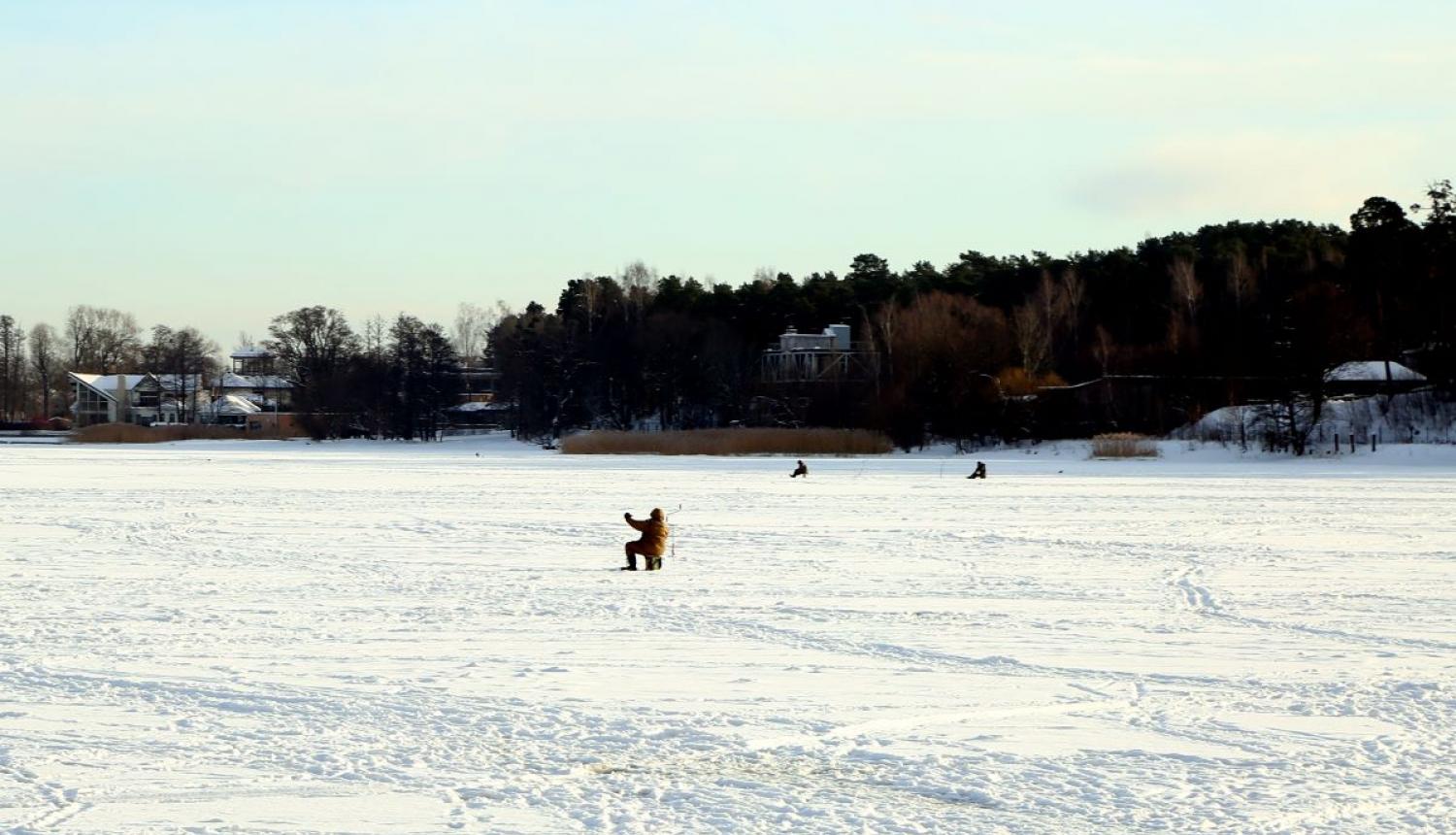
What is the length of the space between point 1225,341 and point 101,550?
54633 millimetres

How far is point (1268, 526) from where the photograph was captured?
21.9 meters

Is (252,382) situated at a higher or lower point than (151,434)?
higher

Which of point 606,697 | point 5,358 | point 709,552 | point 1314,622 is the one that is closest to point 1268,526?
point 709,552

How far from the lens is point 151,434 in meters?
82.3

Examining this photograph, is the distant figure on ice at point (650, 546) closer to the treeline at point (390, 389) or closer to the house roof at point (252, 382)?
the treeline at point (390, 389)

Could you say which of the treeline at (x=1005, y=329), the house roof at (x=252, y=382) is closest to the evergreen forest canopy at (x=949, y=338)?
the treeline at (x=1005, y=329)

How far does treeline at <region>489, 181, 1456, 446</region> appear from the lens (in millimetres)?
58719

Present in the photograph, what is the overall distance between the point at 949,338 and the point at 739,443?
12644 millimetres

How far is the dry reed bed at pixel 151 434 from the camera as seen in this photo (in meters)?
79.8

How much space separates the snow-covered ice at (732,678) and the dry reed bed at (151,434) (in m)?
61.4

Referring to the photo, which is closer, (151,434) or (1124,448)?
(1124,448)

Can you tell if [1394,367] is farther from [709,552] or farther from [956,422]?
[709,552]

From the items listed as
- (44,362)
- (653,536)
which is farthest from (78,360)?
(653,536)

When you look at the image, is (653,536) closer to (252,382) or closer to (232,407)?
(232,407)
